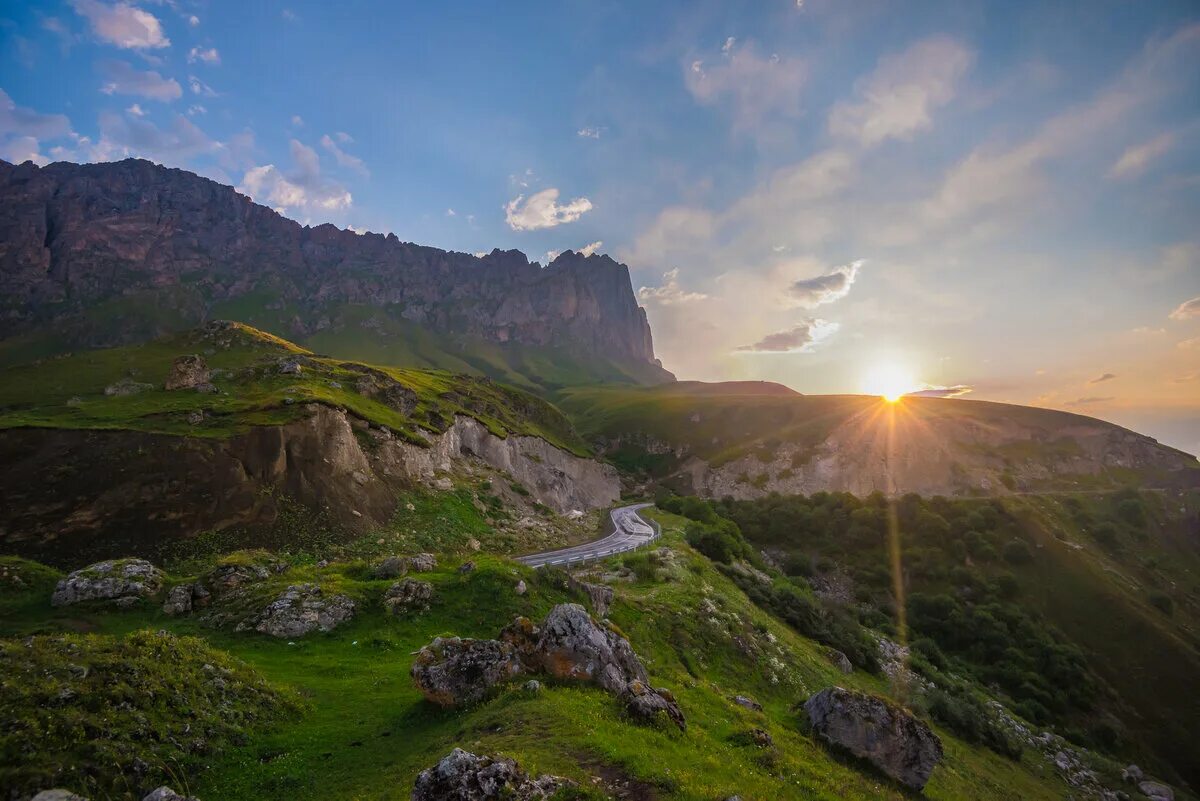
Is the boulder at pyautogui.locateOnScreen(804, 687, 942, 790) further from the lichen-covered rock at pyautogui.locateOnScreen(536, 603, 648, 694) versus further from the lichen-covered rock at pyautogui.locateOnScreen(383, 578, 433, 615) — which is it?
the lichen-covered rock at pyautogui.locateOnScreen(383, 578, 433, 615)

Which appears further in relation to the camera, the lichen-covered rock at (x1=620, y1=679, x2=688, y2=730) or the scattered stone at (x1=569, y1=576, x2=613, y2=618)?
the scattered stone at (x1=569, y1=576, x2=613, y2=618)

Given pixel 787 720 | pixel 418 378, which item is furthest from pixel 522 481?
pixel 787 720

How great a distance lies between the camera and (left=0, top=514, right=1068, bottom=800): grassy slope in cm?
1328

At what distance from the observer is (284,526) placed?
138ft

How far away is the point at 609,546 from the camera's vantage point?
62000mm

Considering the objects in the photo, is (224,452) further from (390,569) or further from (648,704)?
(648,704)

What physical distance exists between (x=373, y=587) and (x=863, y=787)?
23637mm

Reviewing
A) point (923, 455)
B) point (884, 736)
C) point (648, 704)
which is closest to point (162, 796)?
point (648, 704)

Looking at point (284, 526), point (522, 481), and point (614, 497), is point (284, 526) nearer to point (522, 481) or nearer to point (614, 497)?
point (522, 481)

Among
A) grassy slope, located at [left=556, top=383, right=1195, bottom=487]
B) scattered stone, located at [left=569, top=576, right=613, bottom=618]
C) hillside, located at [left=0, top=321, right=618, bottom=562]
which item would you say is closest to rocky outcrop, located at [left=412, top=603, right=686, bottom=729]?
scattered stone, located at [left=569, top=576, right=613, bottom=618]

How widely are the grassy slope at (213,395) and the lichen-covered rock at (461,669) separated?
40835 mm

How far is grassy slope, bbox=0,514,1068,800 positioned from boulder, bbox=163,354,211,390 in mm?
46654

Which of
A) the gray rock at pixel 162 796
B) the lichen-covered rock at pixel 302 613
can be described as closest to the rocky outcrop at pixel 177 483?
the lichen-covered rock at pixel 302 613

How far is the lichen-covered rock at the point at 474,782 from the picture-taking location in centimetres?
1046
